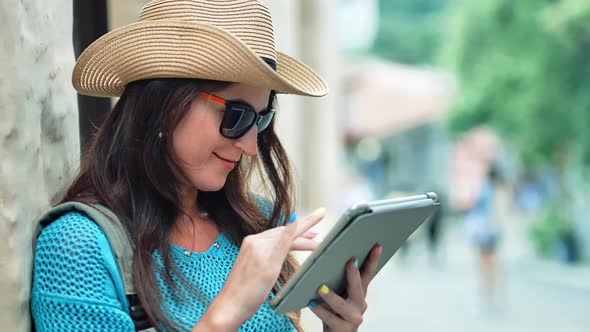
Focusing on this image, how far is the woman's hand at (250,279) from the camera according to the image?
1949 millimetres

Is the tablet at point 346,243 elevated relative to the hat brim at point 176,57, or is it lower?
lower

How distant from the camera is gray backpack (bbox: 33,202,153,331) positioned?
2039 mm

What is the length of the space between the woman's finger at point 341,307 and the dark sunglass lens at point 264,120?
0.45 meters

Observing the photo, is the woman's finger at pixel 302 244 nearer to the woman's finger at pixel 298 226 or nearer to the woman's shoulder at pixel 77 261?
the woman's finger at pixel 298 226

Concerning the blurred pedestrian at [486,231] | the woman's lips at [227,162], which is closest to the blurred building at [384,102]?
the blurred pedestrian at [486,231]

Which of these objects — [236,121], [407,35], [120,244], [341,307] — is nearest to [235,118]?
[236,121]

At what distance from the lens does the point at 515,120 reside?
16.7 meters

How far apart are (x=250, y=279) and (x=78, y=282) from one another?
1.14 feet

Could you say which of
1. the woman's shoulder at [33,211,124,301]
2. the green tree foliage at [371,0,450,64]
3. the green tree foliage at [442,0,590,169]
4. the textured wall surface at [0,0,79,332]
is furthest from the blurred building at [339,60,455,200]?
the woman's shoulder at [33,211,124,301]

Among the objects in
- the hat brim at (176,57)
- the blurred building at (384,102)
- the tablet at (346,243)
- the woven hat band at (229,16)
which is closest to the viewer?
the tablet at (346,243)

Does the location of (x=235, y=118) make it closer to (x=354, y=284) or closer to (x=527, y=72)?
(x=354, y=284)

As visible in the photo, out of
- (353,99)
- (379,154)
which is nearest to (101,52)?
(353,99)

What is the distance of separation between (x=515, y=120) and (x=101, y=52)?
15.0 m

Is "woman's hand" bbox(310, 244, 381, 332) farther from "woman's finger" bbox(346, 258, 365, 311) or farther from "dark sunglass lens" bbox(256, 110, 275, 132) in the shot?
"dark sunglass lens" bbox(256, 110, 275, 132)
